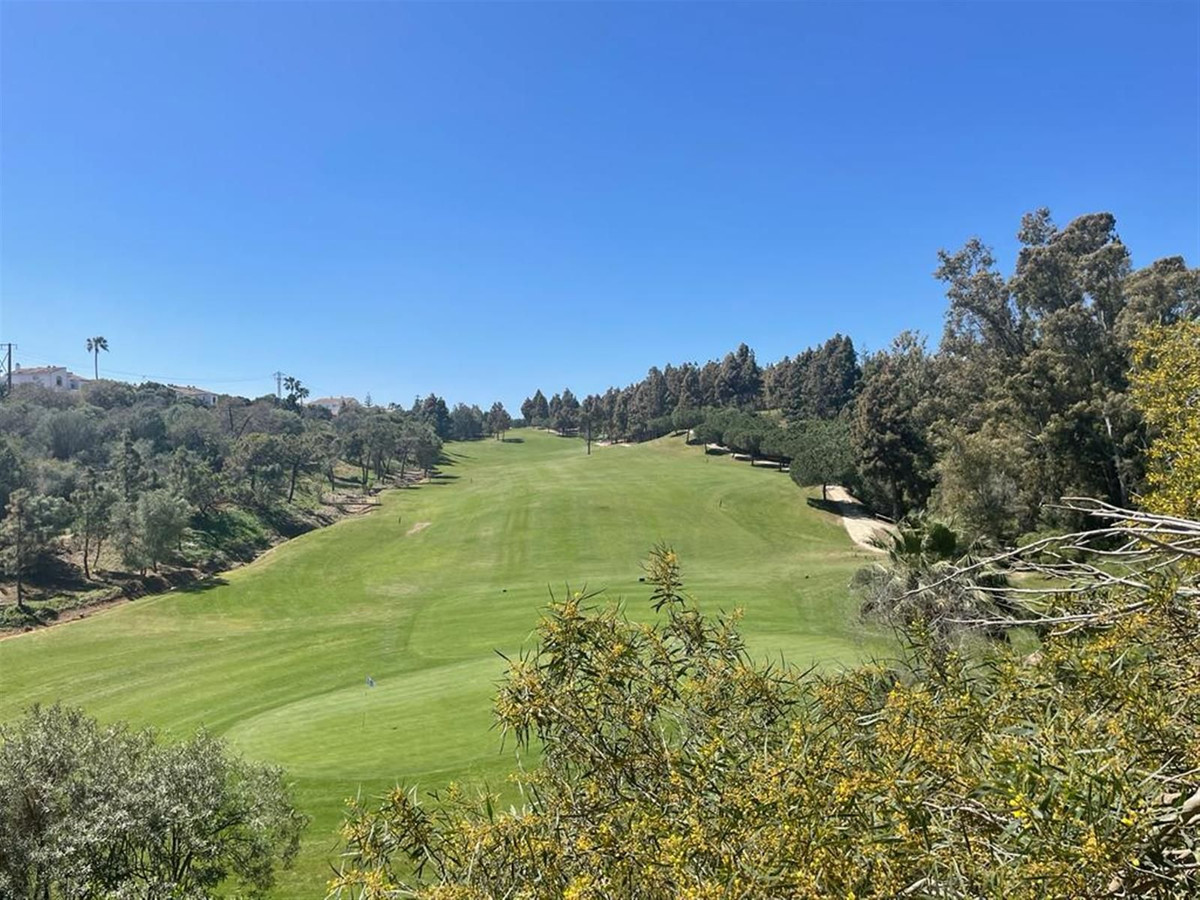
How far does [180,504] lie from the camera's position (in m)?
56.4

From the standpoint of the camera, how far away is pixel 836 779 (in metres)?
4.44

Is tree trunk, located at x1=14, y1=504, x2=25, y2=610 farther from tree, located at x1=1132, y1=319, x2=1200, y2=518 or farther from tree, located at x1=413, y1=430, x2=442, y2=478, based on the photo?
tree, located at x1=1132, y1=319, x2=1200, y2=518

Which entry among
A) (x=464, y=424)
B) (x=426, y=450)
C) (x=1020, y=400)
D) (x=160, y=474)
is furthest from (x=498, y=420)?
(x=1020, y=400)

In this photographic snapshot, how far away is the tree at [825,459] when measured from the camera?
64.7m

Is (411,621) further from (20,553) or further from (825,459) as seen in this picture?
(825,459)

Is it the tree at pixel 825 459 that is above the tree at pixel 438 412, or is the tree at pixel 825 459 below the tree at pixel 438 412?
below

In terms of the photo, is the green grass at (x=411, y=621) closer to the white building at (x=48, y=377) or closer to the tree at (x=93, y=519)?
the tree at (x=93, y=519)

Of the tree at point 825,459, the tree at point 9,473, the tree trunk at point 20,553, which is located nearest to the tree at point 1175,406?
the tree at point 825,459

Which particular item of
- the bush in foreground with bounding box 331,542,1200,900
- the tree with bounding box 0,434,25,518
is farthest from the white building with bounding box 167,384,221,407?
the bush in foreground with bounding box 331,542,1200,900

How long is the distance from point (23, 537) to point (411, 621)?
3214 cm

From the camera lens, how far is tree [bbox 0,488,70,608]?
161 ft

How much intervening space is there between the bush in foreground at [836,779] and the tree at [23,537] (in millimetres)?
57880

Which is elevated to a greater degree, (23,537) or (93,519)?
(93,519)

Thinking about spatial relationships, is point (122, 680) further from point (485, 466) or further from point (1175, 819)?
point (485, 466)
